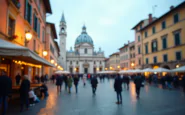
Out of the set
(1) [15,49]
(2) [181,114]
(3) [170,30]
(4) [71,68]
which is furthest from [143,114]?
(4) [71,68]

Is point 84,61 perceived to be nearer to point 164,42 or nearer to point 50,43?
point 50,43

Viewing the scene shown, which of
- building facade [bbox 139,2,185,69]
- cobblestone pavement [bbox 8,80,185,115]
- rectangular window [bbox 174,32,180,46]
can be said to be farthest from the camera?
rectangular window [bbox 174,32,180,46]

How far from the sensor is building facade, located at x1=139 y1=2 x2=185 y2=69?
2427 centimetres

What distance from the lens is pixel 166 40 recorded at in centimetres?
2811

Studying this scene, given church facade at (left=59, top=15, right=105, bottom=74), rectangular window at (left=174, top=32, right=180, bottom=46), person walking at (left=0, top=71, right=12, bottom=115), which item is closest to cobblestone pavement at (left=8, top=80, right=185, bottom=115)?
person walking at (left=0, top=71, right=12, bottom=115)

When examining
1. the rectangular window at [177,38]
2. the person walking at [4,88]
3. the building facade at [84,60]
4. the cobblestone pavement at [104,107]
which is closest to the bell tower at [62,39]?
the building facade at [84,60]

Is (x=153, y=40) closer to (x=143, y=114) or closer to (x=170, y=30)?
(x=170, y=30)

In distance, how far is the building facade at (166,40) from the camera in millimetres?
24266

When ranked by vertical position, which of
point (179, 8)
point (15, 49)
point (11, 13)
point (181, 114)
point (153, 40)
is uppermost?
point (179, 8)

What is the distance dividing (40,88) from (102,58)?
7837 cm

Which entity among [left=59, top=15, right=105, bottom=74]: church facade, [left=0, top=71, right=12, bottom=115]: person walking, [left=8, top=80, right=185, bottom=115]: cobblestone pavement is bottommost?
[left=8, top=80, right=185, bottom=115]: cobblestone pavement

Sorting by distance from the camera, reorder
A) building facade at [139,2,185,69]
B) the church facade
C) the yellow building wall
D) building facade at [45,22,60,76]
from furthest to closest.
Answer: the church facade < building facade at [45,22,60,76] < building facade at [139,2,185,69] < the yellow building wall

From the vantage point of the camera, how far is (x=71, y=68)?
282ft

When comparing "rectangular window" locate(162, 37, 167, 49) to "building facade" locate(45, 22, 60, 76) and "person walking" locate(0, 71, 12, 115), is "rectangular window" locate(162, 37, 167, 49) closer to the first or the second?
"building facade" locate(45, 22, 60, 76)
